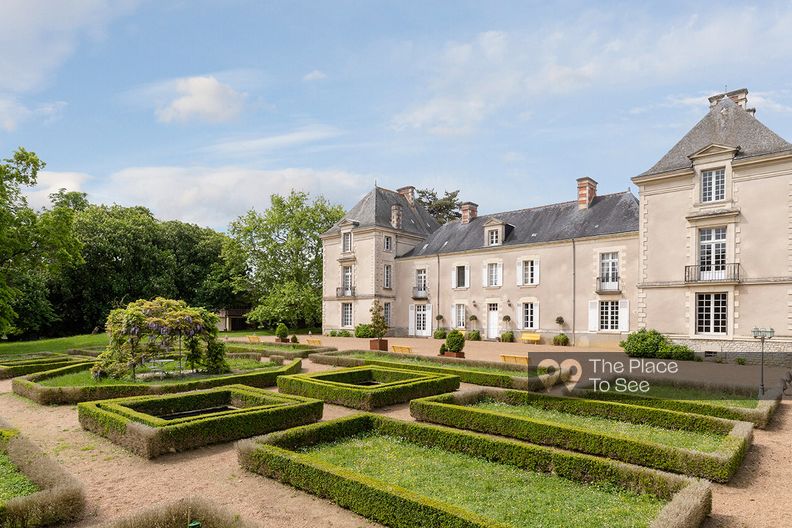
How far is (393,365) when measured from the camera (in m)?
16.2

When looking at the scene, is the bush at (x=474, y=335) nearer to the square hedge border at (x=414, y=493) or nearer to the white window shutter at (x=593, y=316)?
the white window shutter at (x=593, y=316)

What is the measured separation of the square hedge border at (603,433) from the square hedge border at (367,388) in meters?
1.39

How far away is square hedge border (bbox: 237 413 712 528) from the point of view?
508 centimetres

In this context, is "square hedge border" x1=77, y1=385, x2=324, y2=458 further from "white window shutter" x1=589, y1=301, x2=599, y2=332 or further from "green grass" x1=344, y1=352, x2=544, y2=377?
"white window shutter" x1=589, y1=301, x2=599, y2=332

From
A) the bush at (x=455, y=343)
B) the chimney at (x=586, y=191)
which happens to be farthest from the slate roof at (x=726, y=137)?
the bush at (x=455, y=343)

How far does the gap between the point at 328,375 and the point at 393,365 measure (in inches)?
116

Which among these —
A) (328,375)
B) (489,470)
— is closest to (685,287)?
(328,375)

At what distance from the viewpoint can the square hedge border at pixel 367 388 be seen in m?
11.5

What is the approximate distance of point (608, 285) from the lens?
992 inches

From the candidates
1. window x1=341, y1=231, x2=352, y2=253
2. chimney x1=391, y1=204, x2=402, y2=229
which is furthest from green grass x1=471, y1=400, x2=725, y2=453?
window x1=341, y1=231, x2=352, y2=253

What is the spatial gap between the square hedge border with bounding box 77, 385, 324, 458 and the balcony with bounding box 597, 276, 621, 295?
1945cm

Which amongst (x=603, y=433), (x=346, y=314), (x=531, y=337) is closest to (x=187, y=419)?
(x=603, y=433)

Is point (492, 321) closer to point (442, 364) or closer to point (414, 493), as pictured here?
point (442, 364)

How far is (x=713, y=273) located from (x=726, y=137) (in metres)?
5.67
